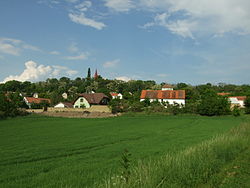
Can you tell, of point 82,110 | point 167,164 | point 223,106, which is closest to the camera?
point 167,164

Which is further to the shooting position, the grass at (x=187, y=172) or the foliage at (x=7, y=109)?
the foliage at (x=7, y=109)

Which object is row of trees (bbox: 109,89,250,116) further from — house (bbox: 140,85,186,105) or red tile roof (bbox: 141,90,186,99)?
red tile roof (bbox: 141,90,186,99)

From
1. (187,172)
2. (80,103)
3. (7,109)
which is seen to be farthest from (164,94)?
(187,172)

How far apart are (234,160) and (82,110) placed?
150 ft

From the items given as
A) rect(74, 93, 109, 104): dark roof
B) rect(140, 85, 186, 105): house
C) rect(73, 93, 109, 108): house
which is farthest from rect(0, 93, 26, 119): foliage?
rect(140, 85, 186, 105): house

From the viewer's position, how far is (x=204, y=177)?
7324mm

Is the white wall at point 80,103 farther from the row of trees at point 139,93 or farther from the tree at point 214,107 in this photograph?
the tree at point 214,107

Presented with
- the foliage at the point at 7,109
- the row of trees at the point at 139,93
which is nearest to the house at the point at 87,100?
the row of trees at the point at 139,93

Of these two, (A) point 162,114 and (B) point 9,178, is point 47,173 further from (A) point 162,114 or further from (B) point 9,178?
(A) point 162,114

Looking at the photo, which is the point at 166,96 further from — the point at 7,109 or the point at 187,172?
the point at 187,172

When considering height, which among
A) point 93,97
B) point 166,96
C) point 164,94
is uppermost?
point 164,94

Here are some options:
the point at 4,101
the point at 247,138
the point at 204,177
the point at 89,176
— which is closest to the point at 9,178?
the point at 89,176

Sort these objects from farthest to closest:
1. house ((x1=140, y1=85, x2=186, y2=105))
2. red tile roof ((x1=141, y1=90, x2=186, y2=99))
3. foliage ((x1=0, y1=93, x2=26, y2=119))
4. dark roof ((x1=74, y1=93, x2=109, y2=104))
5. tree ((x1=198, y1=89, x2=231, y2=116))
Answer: red tile roof ((x1=141, y1=90, x2=186, y2=99)) → house ((x1=140, y1=85, x2=186, y2=105)) → dark roof ((x1=74, y1=93, x2=109, y2=104)) → tree ((x1=198, y1=89, x2=231, y2=116)) → foliage ((x1=0, y1=93, x2=26, y2=119))

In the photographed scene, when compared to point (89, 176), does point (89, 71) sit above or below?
above
